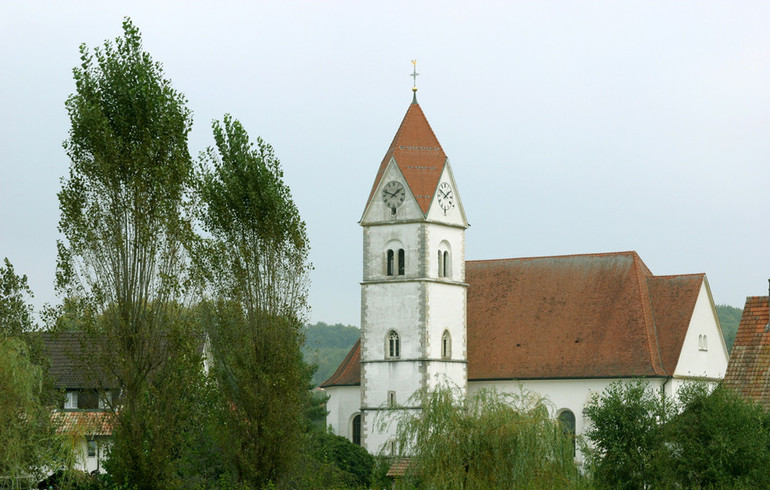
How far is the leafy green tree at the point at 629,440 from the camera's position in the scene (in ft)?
132

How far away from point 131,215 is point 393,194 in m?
28.5

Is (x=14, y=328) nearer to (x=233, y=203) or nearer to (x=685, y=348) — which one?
(x=233, y=203)

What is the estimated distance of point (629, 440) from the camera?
4153 centimetres

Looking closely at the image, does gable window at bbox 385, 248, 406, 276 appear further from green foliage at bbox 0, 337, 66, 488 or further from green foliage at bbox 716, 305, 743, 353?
green foliage at bbox 716, 305, 743, 353

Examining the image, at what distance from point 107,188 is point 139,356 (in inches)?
170

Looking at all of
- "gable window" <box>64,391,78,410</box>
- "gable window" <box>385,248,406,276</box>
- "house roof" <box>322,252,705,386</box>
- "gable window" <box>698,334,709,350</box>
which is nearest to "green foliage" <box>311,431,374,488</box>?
"house roof" <box>322,252,705,386</box>

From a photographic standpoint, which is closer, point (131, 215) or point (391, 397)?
point (131, 215)

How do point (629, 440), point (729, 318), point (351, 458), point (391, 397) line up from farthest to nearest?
point (729, 318)
point (391, 397)
point (351, 458)
point (629, 440)

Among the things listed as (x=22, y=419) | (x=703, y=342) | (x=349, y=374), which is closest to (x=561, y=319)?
(x=703, y=342)

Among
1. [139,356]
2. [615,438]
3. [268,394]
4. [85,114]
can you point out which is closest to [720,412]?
[615,438]

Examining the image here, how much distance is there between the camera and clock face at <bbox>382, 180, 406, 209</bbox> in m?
62.0

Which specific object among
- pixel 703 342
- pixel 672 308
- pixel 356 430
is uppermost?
pixel 672 308

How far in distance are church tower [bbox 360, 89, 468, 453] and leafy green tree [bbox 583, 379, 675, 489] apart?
18.5 m

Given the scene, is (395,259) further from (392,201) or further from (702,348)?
(702,348)
